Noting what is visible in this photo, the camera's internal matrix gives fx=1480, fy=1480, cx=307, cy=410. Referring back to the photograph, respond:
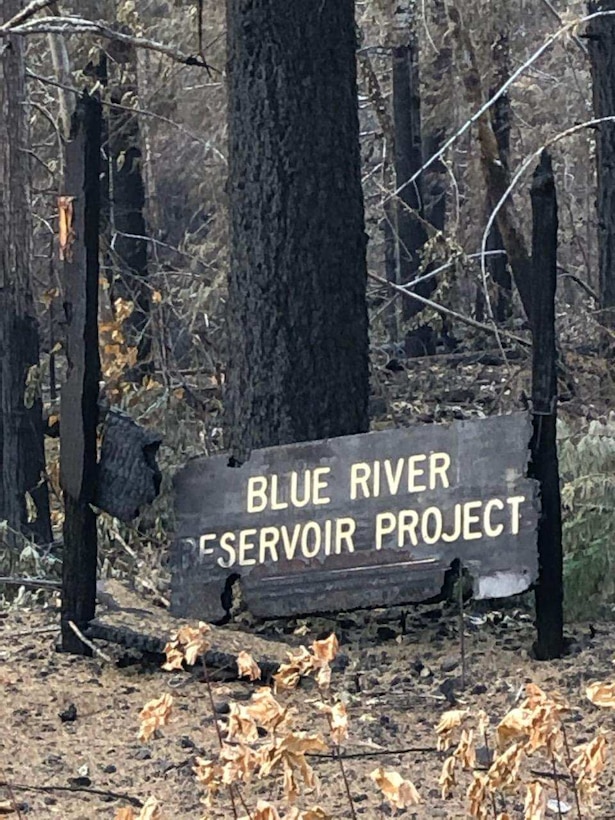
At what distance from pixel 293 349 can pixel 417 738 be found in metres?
1.91

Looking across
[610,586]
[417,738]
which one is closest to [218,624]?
[417,738]

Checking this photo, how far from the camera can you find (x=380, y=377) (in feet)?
31.0

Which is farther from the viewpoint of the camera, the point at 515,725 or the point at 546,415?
the point at 546,415

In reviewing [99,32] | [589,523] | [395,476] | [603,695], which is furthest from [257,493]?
[99,32]

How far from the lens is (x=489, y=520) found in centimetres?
494

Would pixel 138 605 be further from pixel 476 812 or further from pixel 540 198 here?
pixel 476 812

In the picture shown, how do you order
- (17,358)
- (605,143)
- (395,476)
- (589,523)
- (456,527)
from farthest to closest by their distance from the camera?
1. (605,143)
2. (17,358)
3. (589,523)
4. (395,476)
5. (456,527)

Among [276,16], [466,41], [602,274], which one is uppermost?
[466,41]

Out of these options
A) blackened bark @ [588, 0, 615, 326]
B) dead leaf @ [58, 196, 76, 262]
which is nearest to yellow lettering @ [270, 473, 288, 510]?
dead leaf @ [58, 196, 76, 262]

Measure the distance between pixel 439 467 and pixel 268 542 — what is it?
69cm

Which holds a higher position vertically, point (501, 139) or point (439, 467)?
point (501, 139)

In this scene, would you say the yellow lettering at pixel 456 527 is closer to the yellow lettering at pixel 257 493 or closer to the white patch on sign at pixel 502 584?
the white patch on sign at pixel 502 584

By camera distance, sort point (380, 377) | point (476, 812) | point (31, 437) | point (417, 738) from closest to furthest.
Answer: point (476, 812) → point (417, 738) → point (31, 437) → point (380, 377)

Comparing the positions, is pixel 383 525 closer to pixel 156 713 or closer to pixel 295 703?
pixel 295 703
